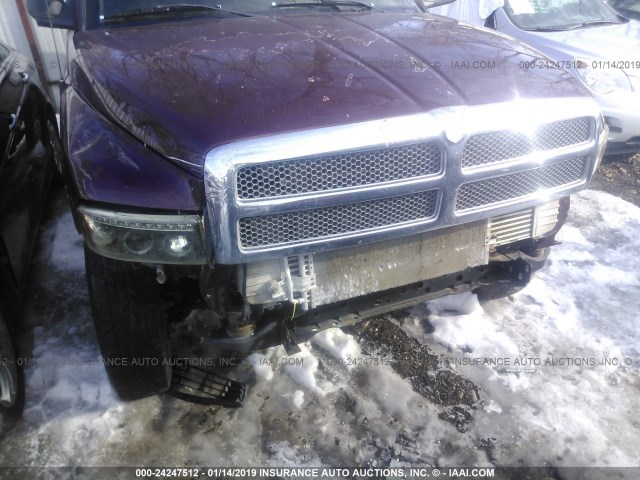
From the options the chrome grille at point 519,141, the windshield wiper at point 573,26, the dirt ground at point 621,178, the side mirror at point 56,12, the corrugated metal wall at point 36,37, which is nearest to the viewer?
the chrome grille at point 519,141

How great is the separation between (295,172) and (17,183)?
7.16 feet

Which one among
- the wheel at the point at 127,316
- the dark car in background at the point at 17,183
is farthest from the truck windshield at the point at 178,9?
the wheel at the point at 127,316

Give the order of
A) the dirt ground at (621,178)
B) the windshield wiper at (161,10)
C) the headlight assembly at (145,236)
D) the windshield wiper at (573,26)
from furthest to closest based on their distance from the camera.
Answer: the windshield wiper at (573,26)
the dirt ground at (621,178)
the windshield wiper at (161,10)
the headlight assembly at (145,236)

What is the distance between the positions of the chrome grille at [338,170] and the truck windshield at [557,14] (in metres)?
4.55

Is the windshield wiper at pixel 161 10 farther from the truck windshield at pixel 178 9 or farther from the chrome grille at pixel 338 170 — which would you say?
the chrome grille at pixel 338 170

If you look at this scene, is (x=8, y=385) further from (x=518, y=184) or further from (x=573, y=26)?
(x=573, y=26)

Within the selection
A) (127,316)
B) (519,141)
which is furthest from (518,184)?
(127,316)

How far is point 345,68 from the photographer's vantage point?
6.82 feet

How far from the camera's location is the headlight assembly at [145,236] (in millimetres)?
1704

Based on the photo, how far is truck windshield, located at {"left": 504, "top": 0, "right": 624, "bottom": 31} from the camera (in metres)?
5.61

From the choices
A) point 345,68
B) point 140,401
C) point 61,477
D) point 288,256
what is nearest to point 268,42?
point 345,68

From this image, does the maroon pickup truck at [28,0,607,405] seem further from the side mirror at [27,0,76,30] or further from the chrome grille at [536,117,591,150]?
the side mirror at [27,0,76,30]

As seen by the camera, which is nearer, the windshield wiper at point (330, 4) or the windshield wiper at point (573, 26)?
the windshield wiper at point (330, 4)

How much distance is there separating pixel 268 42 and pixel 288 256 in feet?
3.47
